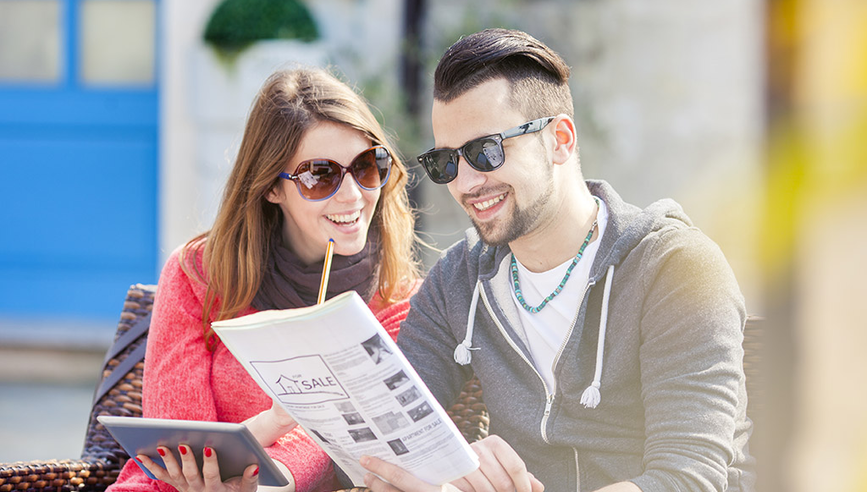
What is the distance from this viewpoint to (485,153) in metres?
1.88

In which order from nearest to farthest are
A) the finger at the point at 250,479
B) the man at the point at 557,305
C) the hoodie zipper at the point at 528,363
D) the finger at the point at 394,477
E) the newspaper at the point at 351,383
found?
the newspaper at the point at 351,383
the finger at the point at 394,477
the man at the point at 557,305
the finger at the point at 250,479
the hoodie zipper at the point at 528,363

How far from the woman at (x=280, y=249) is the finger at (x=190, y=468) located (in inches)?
12.4

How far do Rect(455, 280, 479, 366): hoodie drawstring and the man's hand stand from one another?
396 millimetres

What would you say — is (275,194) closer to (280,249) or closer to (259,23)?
(280,249)

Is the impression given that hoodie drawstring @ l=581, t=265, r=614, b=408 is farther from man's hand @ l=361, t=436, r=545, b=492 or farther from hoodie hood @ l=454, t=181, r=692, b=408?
man's hand @ l=361, t=436, r=545, b=492

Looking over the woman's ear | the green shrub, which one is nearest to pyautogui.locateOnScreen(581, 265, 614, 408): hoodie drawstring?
the woman's ear

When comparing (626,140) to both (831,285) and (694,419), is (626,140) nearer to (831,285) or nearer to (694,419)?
(694,419)

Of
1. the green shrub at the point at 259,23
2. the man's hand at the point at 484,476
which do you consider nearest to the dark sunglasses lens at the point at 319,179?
the man's hand at the point at 484,476

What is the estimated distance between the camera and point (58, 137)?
603cm

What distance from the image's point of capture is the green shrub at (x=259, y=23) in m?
5.28

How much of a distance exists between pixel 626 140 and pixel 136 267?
3447 millimetres

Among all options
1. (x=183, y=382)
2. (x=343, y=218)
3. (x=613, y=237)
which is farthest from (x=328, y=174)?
(x=613, y=237)

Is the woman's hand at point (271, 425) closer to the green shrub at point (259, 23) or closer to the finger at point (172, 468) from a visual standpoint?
the finger at point (172, 468)

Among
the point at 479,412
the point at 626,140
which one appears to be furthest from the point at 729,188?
the point at 479,412
